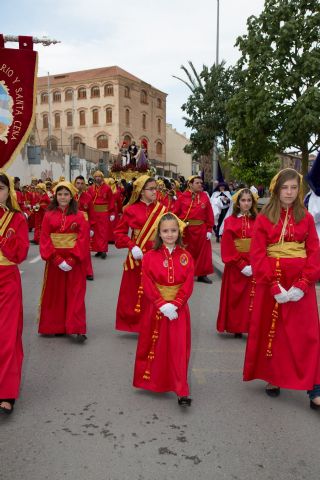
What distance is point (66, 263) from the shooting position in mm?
5520

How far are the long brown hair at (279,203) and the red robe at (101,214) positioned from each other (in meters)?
8.12

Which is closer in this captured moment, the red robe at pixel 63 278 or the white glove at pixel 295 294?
the white glove at pixel 295 294

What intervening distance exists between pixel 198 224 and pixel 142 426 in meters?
5.99

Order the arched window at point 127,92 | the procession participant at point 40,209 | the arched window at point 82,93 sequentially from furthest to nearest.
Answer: the arched window at point 82,93 → the arched window at point 127,92 → the procession participant at point 40,209

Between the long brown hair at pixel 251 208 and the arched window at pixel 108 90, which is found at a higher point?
the arched window at pixel 108 90

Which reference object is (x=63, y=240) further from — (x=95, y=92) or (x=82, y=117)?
(x=82, y=117)

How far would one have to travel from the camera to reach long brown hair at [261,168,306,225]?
4035 mm

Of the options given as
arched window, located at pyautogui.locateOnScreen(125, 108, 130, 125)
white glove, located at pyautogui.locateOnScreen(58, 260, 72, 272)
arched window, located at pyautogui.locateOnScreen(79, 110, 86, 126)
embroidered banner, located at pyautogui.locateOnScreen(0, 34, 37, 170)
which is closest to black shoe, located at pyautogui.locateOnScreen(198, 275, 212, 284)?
white glove, located at pyautogui.locateOnScreen(58, 260, 72, 272)

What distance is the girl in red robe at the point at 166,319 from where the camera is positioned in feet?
13.0

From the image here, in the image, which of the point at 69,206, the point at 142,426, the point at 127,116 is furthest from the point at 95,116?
the point at 142,426

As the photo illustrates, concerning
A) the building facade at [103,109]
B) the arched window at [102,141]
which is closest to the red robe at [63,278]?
the building facade at [103,109]

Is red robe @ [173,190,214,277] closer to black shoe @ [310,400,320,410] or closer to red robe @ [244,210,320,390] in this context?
red robe @ [244,210,320,390]

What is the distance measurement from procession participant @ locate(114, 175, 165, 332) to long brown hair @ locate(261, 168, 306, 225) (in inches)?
67.1

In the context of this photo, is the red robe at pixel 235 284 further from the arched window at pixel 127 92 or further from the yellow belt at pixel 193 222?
the arched window at pixel 127 92
